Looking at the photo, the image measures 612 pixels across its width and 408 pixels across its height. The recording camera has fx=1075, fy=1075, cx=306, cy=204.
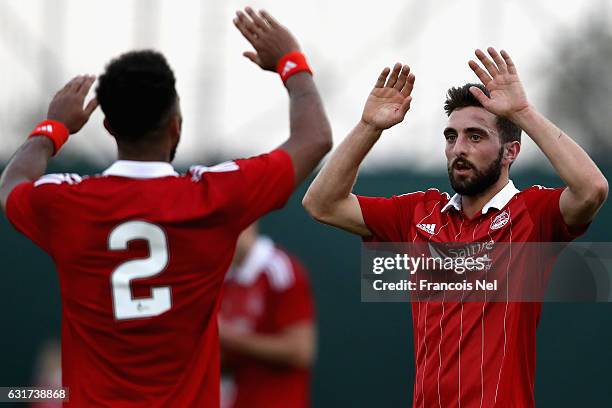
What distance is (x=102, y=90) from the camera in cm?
381

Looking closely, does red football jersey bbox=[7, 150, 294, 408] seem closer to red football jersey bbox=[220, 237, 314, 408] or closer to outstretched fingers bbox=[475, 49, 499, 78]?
outstretched fingers bbox=[475, 49, 499, 78]

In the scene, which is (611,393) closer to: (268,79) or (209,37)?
(268,79)

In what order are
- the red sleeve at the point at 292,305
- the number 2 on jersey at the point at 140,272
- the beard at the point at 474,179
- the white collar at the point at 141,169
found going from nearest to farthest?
the number 2 on jersey at the point at 140,272 < the white collar at the point at 141,169 < the beard at the point at 474,179 < the red sleeve at the point at 292,305

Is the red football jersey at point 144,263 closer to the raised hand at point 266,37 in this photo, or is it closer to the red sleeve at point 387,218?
the raised hand at point 266,37

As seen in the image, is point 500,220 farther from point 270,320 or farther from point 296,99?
point 270,320

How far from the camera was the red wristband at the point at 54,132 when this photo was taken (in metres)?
4.17

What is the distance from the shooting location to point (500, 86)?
4.60 m

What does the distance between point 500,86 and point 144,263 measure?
5.83 feet

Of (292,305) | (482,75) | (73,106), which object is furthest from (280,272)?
(73,106)

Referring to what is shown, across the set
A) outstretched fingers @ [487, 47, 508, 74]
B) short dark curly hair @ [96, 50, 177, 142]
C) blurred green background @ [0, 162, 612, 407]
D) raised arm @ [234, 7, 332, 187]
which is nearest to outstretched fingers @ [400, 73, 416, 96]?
outstretched fingers @ [487, 47, 508, 74]

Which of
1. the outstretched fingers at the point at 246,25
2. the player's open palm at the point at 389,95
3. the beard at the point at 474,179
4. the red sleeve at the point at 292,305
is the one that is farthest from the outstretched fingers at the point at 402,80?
the red sleeve at the point at 292,305

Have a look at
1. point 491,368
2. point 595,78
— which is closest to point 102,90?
point 491,368

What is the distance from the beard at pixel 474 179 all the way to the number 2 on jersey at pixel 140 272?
5.39 feet

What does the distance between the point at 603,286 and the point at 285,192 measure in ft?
13.2
